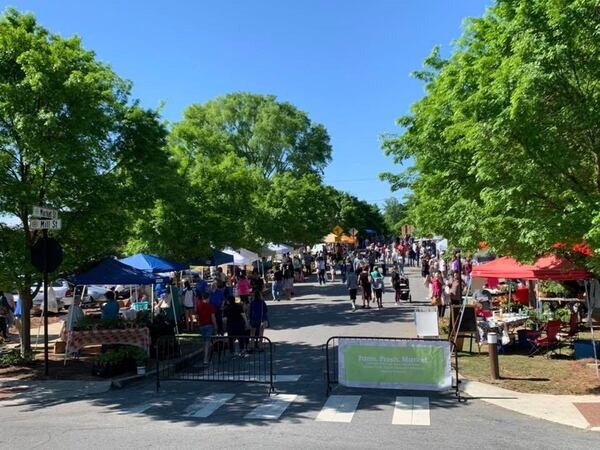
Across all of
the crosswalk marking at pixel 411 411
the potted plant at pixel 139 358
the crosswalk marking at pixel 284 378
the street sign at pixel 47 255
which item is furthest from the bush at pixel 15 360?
the crosswalk marking at pixel 411 411

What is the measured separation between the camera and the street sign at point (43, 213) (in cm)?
1124

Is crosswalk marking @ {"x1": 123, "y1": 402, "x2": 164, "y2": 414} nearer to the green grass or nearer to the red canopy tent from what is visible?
the green grass

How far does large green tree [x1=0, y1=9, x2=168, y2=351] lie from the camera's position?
451 inches

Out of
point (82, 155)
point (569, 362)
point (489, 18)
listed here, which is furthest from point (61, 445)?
point (489, 18)

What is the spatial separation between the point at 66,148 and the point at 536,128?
878cm

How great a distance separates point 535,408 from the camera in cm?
877

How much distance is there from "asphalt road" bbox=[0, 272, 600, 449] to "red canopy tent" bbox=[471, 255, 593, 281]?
4736mm

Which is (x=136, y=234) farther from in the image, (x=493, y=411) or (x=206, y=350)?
(x=493, y=411)

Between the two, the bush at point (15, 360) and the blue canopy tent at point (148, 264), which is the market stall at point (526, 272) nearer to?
the blue canopy tent at point (148, 264)

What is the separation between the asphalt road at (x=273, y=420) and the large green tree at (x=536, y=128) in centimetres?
293

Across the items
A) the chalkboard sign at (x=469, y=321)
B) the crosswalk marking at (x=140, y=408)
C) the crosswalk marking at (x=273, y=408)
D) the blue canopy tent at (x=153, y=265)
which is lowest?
the crosswalk marking at (x=273, y=408)

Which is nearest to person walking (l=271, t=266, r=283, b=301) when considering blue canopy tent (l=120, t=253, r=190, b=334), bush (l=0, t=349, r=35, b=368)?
blue canopy tent (l=120, t=253, r=190, b=334)

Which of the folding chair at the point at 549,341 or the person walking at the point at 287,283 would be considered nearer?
the folding chair at the point at 549,341

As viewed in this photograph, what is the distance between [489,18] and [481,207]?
15.2ft
